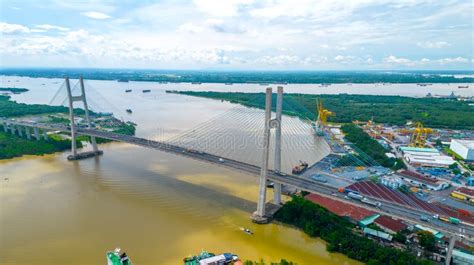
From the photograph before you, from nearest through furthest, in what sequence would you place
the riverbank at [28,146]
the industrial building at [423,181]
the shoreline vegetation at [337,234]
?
the shoreline vegetation at [337,234] < the industrial building at [423,181] < the riverbank at [28,146]

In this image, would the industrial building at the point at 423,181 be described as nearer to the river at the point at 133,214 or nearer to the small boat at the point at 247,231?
the river at the point at 133,214

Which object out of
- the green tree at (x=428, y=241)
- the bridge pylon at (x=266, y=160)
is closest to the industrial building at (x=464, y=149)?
the green tree at (x=428, y=241)

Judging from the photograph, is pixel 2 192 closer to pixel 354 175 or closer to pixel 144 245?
pixel 144 245

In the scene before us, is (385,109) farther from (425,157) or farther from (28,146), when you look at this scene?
(28,146)

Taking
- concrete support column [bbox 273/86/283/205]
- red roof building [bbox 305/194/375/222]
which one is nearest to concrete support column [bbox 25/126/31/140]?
concrete support column [bbox 273/86/283/205]

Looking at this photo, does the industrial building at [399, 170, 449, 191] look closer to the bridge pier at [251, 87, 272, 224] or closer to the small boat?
the bridge pier at [251, 87, 272, 224]

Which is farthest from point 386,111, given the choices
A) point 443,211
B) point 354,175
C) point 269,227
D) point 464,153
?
point 269,227
